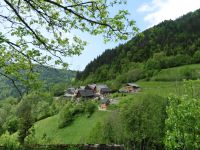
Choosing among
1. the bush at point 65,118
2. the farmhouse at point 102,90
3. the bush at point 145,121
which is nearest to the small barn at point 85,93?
the farmhouse at point 102,90

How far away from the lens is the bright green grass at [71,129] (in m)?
61.9

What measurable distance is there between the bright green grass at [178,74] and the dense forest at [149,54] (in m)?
12.0

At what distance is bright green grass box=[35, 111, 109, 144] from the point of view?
2436 inches

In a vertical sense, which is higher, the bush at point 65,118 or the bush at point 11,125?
the bush at point 65,118

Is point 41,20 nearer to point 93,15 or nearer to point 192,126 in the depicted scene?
point 93,15

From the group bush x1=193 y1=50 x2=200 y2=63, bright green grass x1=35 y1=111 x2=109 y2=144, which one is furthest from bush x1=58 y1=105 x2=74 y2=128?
bush x1=193 y1=50 x2=200 y2=63

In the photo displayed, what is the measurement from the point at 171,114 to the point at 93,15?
21432 millimetres

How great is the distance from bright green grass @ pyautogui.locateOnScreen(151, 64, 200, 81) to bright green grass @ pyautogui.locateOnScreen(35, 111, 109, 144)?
134 feet

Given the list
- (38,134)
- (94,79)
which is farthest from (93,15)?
(94,79)

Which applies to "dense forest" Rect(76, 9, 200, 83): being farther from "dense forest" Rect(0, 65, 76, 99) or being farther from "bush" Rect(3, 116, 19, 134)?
"dense forest" Rect(0, 65, 76, 99)

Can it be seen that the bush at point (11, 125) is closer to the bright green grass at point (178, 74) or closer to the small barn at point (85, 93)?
the small barn at point (85, 93)

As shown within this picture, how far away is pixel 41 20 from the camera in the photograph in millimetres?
8242

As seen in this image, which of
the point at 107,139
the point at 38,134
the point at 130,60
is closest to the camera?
the point at 107,139

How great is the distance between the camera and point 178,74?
361 feet
